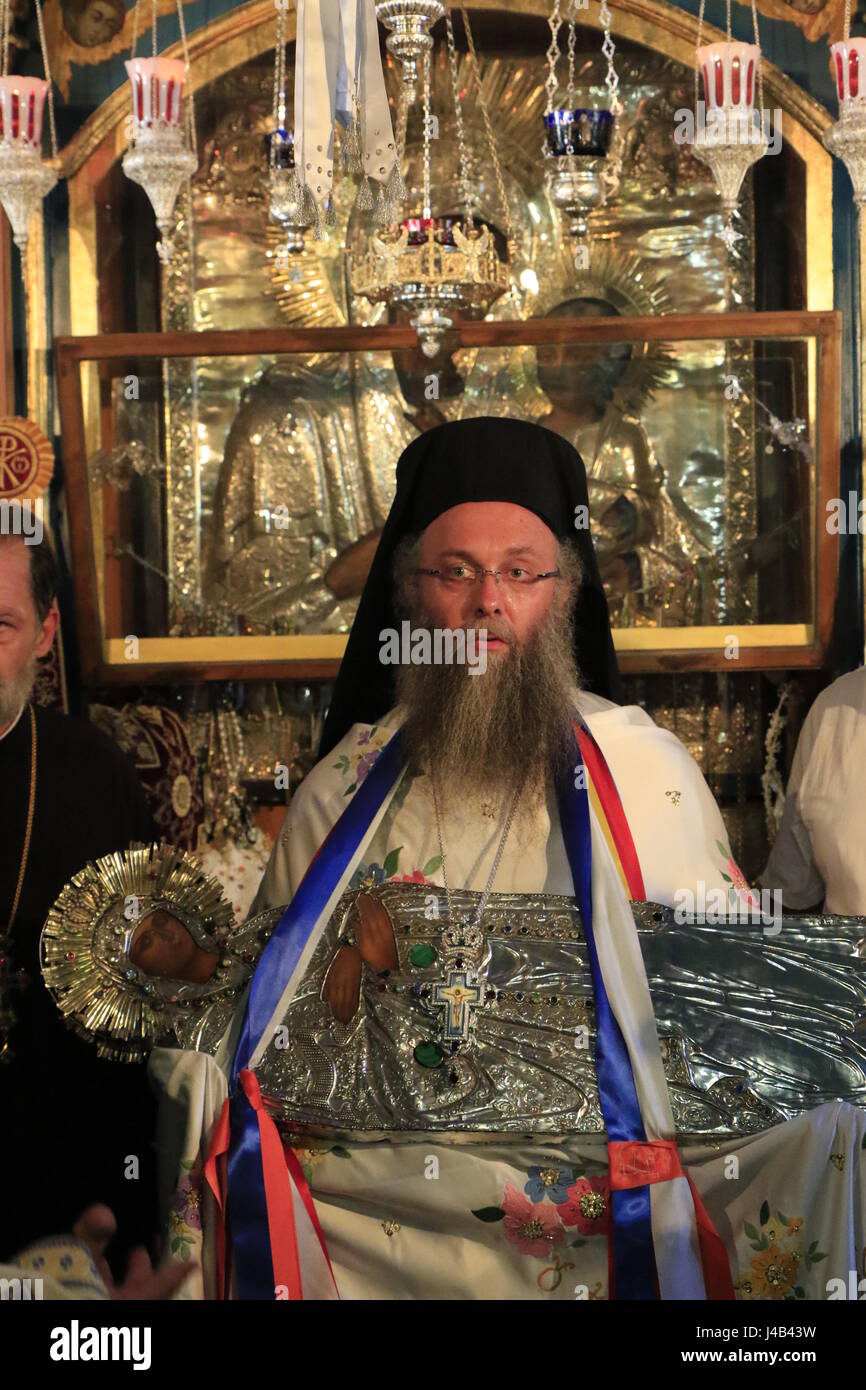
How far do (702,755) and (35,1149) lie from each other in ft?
10.3

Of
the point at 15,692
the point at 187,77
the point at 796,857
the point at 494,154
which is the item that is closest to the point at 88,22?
the point at 187,77

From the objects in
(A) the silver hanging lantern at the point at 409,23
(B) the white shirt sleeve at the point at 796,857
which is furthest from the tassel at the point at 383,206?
(B) the white shirt sleeve at the point at 796,857

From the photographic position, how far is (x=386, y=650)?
13.1 feet

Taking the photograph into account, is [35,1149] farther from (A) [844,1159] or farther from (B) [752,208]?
(B) [752,208]

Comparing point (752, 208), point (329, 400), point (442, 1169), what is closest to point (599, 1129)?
point (442, 1169)

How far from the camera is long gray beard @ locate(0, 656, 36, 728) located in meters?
3.89

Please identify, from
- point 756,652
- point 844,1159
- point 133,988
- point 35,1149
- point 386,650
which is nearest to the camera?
point 844,1159

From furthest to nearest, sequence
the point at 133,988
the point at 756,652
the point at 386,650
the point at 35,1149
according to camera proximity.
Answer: the point at 756,652, the point at 386,650, the point at 35,1149, the point at 133,988

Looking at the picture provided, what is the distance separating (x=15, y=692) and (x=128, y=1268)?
1.30m

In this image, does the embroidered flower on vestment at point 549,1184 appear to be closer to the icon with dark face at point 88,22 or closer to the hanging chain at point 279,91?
the hanging chain at point 279,91

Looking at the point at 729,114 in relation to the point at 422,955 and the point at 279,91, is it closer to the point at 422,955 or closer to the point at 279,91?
the point at 279,91

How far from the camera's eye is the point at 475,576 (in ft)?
12.3

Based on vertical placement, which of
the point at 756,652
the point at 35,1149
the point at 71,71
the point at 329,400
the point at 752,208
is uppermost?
the point at 71,71

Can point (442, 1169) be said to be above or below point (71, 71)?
below
